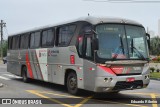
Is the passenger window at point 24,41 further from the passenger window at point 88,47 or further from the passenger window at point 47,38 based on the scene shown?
the passenger window at point 88,47

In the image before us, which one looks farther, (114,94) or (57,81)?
(57,81)

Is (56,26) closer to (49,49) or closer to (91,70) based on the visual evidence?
(49,49)

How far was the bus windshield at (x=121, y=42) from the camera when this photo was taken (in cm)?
1294

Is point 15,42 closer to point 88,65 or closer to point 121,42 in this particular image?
point 88,65

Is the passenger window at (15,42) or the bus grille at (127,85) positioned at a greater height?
the passenger window at (15,42)

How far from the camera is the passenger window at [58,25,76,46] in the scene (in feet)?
49.6

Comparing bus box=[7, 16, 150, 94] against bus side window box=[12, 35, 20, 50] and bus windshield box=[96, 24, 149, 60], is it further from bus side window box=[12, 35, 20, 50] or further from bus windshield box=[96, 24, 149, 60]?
bus side window box=[12, 35, 20, 50]

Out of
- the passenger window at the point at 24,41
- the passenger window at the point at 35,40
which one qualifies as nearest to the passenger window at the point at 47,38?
the passenger window at the point at 35,40

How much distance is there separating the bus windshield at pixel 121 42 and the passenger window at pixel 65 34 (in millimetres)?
2097

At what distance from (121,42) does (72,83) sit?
290 cm

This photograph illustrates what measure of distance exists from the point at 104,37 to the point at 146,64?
1.95 metres

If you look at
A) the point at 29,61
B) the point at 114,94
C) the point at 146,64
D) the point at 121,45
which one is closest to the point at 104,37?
the point at 121,45

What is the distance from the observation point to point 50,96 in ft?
47.8

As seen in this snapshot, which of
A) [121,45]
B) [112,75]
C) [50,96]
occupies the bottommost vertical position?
[50,96]
